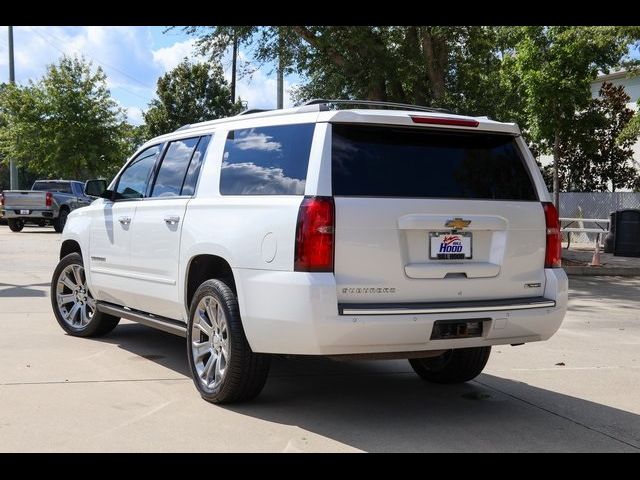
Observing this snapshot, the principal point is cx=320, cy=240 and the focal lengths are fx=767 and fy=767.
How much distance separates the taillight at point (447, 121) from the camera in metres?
5.05

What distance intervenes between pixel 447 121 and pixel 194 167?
6.83 feet

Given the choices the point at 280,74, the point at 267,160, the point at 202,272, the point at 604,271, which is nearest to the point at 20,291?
the point at 202,272

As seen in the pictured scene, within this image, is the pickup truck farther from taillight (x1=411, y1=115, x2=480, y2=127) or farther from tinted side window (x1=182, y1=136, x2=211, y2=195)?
taillight (x1=411, y1=115, x2=480, y2=127)

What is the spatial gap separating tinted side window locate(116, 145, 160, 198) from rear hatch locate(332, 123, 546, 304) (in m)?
2.55

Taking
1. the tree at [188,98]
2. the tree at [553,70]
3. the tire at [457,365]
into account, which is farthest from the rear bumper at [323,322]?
the tree at [188,98]

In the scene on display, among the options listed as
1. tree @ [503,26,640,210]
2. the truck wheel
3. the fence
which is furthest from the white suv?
the truck wheel

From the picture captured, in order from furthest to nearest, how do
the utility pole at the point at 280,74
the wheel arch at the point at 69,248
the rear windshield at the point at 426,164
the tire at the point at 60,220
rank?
the tire at the point at 60,220 → the utility pole at the point at 280,74 → the wheel arch at the point at 69,248 → the rear windshield at the point at 426,164

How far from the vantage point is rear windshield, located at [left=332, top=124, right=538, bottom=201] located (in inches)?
191

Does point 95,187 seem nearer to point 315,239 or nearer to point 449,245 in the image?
point 315,239

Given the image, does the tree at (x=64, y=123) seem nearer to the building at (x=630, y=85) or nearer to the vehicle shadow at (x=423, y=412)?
the building at (x=630, y=85)

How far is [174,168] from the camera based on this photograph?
640 centimetres

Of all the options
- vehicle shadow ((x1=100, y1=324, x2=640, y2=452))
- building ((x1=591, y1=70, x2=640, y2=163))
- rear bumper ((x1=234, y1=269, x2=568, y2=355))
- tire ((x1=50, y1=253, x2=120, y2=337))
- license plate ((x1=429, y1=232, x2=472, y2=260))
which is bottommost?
vehicle shadow ((x1=100, y1=324, x2=640, y2=452))

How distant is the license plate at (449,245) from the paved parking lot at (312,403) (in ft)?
3.65
